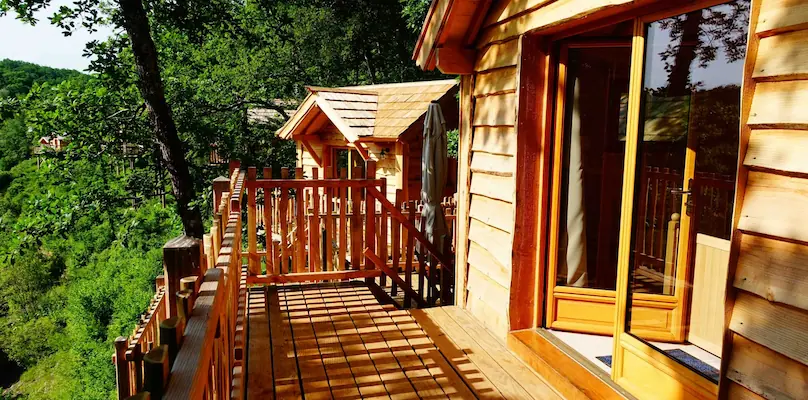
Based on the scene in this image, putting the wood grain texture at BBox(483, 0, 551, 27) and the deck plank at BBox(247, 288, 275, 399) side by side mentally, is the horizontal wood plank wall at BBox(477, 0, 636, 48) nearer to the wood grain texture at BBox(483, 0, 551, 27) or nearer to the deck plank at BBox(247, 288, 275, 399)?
the wood grain texture at BBox(483, 0, 551, 27)

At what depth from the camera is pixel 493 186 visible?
4.59m

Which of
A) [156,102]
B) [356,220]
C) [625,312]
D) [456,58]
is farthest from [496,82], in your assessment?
[156,102]

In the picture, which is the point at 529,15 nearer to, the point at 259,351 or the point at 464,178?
the point at 464,178

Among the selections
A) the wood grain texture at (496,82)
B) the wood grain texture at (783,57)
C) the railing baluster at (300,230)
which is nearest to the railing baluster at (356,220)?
the railing baluster at (300,230)

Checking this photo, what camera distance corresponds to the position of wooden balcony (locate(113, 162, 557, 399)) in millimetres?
2117

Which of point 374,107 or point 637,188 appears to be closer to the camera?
point 637,188

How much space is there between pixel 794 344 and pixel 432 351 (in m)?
2.76

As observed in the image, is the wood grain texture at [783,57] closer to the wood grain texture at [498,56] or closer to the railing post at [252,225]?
the wood grain texture at [498,56]

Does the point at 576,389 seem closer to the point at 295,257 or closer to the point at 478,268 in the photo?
the point at 478,268

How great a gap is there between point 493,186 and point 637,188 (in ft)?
5.04

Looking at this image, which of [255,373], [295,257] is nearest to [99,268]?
[295,257]

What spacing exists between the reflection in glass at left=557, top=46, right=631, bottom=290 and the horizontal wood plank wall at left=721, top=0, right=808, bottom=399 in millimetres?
1841

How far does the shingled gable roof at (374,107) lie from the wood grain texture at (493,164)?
7540mm

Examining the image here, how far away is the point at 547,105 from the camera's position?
4043mm
